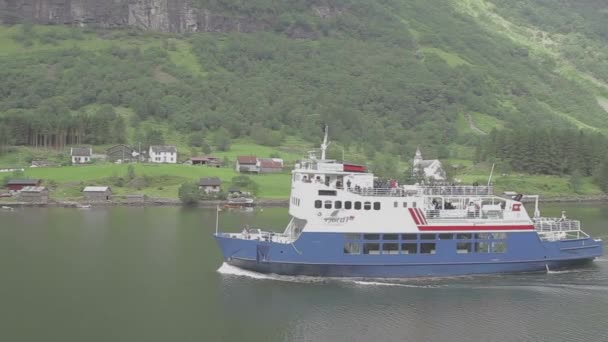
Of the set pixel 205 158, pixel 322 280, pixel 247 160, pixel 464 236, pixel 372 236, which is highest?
pixel 205 158

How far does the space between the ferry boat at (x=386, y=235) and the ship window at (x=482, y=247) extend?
0.06 metres

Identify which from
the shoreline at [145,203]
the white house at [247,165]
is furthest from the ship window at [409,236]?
the white house at [247,165]

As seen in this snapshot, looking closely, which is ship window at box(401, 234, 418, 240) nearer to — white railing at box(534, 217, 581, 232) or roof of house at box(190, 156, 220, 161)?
white railing at box(534, 217, 581, 232)

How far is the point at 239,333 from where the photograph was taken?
33500 mm

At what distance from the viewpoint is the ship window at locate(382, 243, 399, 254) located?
42250 mm

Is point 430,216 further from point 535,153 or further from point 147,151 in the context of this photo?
point 147,151

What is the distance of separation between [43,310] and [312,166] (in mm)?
17413

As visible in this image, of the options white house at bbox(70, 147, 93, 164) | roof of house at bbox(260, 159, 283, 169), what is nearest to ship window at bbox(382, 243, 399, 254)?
roof of house at bbox(260, 159, 283, 169)

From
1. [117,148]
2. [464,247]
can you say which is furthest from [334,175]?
[117,148]

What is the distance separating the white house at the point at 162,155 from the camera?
109m

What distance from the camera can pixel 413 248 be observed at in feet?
140

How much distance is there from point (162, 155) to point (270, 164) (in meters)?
17.1

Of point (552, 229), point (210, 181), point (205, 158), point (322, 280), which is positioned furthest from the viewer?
point (205, 158)

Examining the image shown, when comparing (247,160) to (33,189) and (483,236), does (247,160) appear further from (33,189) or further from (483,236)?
(483,236)
